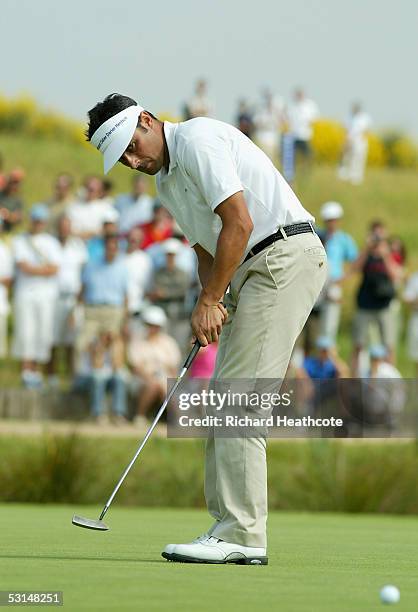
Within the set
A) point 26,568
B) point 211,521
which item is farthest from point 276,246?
point 211,521

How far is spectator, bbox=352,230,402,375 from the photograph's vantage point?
15664 mm

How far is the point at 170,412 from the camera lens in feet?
47.1

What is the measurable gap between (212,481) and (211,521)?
11.1 ft

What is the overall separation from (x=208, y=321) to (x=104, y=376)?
336 inches

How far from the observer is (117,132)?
6.05 meters

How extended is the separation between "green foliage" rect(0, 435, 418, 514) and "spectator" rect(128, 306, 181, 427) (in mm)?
1611

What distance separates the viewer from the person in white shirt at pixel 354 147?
32719mm

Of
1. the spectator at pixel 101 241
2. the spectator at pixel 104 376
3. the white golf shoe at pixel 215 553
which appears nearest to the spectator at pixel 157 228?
the spectator at pixel 101 241

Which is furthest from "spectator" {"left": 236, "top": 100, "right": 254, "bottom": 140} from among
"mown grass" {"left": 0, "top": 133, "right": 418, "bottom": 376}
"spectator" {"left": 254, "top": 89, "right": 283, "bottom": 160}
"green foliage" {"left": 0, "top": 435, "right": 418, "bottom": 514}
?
"green foliage" {"left": 0, "top": 435, "right": 418, "bottom": 514}

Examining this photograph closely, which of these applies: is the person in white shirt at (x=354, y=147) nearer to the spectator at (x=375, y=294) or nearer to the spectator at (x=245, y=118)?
the spectator at (x=245, y=118)

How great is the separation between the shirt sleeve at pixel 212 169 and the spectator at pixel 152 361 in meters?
8.38

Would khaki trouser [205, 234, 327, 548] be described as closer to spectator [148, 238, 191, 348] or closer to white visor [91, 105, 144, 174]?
white visor [91, 105, 144, 174]

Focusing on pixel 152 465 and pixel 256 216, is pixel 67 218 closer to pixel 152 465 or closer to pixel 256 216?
pixel 152 465

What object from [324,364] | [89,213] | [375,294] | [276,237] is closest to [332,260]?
[375,294]
